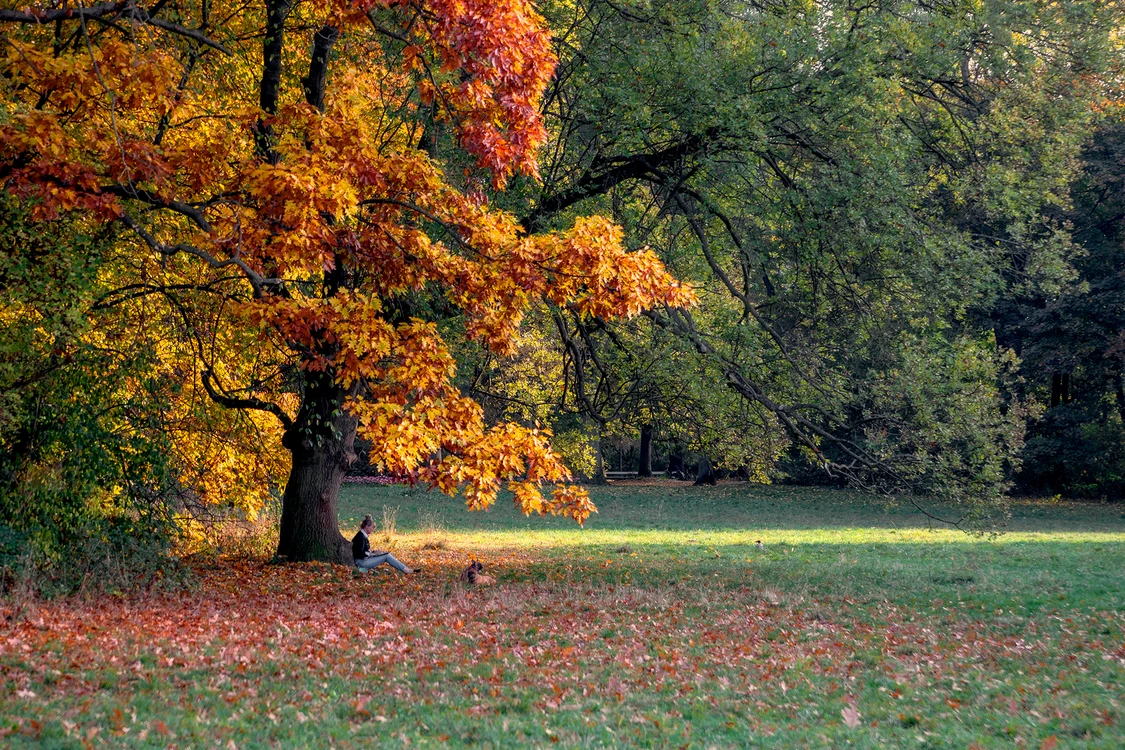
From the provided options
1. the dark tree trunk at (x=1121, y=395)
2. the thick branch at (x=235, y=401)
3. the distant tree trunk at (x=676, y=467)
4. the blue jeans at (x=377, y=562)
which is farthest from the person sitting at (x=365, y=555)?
the distant tree trunk at (x=676, y=467)

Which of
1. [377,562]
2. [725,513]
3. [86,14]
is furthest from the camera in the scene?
[725,513]

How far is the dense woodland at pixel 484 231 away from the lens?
9.27 metres

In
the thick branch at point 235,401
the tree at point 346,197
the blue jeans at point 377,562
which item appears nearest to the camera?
the tree at point 346,197

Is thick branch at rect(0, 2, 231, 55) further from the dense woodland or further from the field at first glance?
the field

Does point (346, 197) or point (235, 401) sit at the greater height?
point (346, 197)

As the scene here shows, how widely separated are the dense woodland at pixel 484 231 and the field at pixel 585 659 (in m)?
1.58

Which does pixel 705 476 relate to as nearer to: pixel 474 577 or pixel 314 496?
pixel 314 496

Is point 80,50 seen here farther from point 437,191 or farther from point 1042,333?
point 1042,333

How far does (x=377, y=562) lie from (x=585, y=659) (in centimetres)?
655

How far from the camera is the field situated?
634cm

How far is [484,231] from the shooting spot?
998 centimetres

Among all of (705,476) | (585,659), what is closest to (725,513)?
(705,476)

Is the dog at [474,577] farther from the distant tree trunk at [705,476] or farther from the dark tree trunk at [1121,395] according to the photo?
the distant tree trunk at [705,476]

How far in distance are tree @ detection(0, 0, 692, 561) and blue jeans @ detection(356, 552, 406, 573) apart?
156 inches
